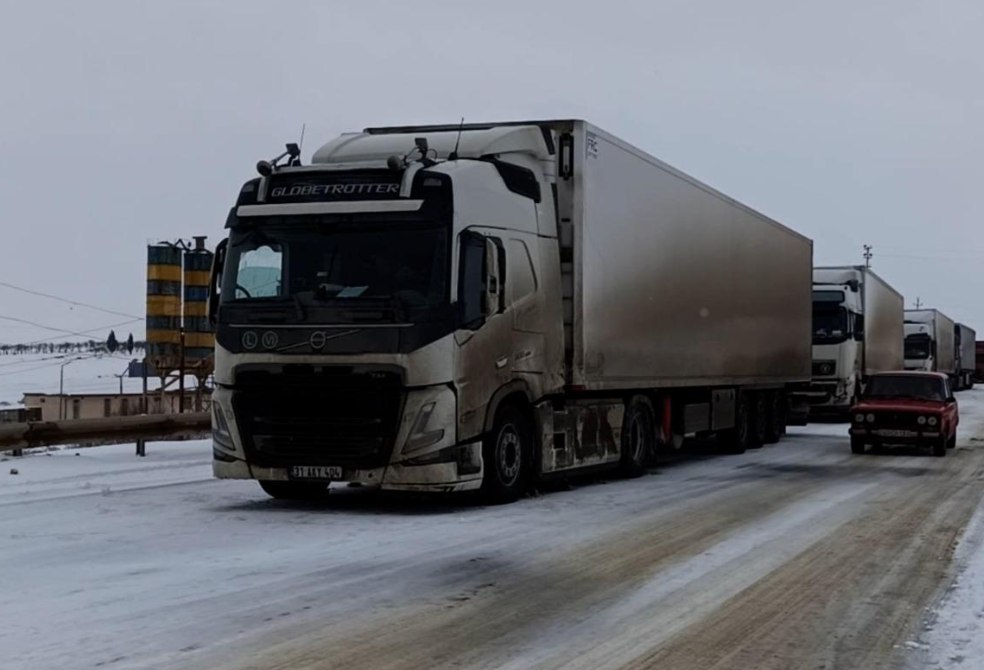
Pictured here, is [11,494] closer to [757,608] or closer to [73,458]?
[73,458]

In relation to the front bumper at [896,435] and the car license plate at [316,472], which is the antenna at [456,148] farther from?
the front bumper at [896,435]

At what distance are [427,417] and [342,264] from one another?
5.68 ft

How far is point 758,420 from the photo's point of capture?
23.8 meters

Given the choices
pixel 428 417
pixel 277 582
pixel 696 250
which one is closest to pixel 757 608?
pixel 277 582

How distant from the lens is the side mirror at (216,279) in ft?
41.6

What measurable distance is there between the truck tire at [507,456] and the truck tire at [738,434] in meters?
9.26

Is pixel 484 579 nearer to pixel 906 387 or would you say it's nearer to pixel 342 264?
pixel 342 264

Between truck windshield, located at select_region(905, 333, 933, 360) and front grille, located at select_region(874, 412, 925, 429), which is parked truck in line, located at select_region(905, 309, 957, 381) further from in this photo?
front grille, located at select_region(874, 412, 925, 429)

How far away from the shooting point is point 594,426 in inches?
607

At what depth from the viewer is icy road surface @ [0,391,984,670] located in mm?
6676

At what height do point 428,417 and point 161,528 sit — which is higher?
point 428,417

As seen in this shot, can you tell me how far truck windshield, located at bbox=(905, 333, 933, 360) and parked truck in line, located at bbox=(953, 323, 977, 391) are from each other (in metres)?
10.9

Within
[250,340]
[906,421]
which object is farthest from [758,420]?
[250,340]

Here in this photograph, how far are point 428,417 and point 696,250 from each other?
325 inches
